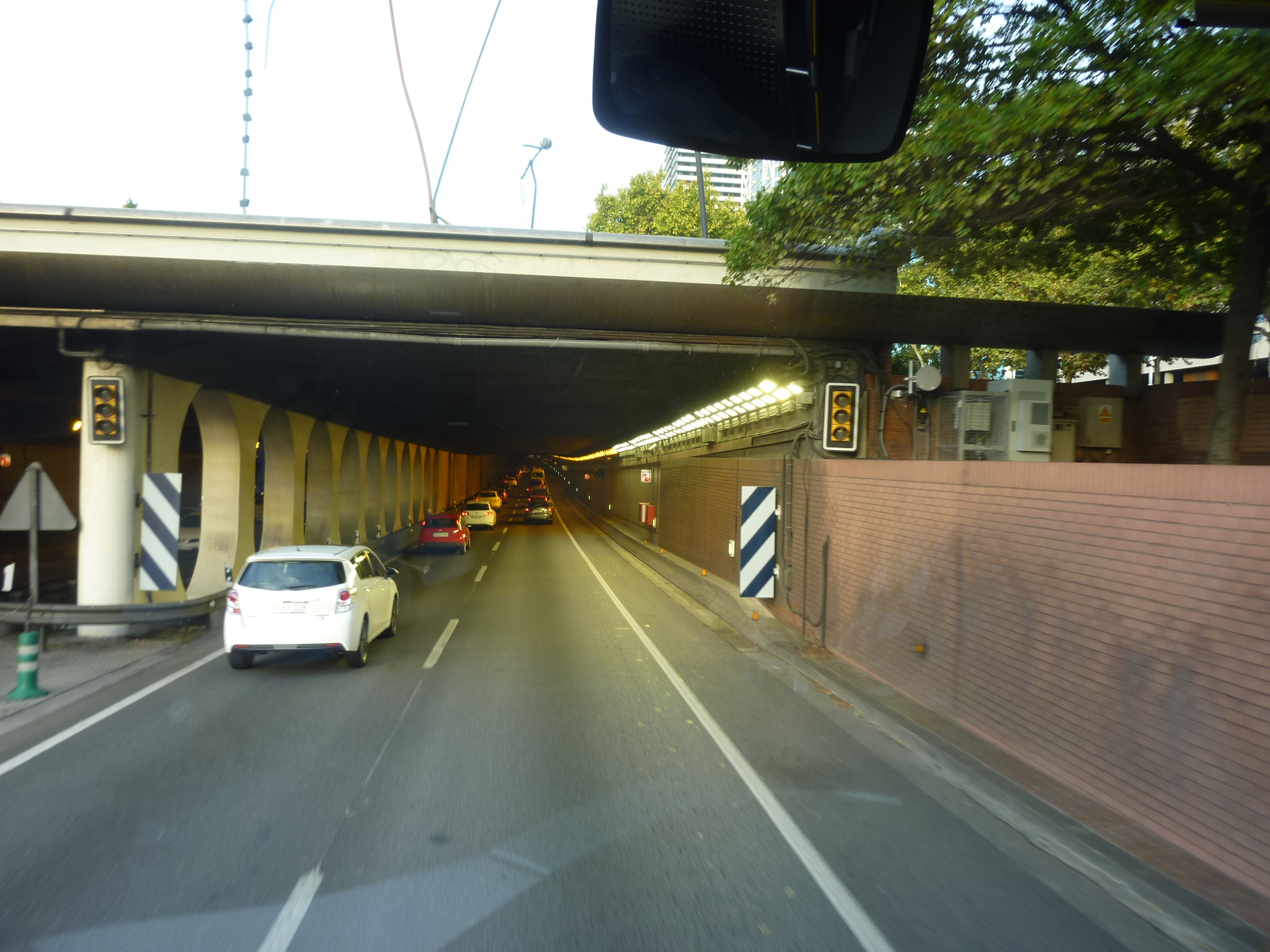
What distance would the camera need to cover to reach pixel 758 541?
14438mm

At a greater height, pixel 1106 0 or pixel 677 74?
pixel 1106 0

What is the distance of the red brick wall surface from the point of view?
4.88 meters

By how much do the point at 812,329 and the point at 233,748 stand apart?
1042cm

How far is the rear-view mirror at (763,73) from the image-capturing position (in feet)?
10.4

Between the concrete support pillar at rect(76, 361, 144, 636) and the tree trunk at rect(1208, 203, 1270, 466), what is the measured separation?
15057mm

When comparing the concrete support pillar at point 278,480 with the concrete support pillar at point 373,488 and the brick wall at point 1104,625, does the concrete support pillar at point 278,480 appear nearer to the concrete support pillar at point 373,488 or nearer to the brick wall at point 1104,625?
the concrete support pillar at point 373,488

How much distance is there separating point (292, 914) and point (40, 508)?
26.8 ft

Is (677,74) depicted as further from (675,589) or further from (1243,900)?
(675,589)

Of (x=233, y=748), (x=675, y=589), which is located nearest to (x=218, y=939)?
(x=233, y=748)

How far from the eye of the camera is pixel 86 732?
790 centimetres

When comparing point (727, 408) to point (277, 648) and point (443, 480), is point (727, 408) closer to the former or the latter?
point (277, 648)

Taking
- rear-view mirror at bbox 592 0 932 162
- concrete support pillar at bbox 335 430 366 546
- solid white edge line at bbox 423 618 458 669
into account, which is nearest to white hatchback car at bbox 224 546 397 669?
solid white edge line at bbox 423 618 458 669

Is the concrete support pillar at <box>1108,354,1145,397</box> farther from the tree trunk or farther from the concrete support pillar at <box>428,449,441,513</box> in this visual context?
the concrete support pillar at <box>428,449,441,513</box>

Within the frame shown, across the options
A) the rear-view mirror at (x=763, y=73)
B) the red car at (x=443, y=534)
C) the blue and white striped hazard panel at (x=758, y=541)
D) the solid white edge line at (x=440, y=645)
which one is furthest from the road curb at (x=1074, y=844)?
the red car at (x=443, y=534)
